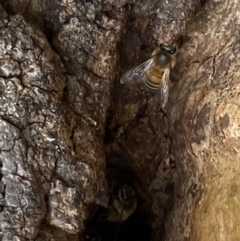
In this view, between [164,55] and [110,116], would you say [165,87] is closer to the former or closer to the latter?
[164,55]

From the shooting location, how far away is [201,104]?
195 cm

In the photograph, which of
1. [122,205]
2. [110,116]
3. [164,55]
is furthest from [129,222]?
[164,55]

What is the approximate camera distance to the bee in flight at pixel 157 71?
2025 mm

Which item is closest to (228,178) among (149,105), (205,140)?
(205,140)

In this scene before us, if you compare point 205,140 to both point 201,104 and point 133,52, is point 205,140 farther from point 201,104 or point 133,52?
point 133,52

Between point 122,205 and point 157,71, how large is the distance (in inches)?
23.2

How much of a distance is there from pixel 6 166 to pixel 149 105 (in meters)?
0.65

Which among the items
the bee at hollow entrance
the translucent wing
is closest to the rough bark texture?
the translucent wing

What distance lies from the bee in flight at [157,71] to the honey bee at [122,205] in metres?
0.44

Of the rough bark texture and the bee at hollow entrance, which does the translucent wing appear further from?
the bee at hollow entrance

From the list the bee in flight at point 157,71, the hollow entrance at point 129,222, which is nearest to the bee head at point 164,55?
the bee in flight at point 157,71

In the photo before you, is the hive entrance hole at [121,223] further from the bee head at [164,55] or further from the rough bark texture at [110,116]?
the bee head at [164,55]

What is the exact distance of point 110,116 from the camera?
216 centimetres

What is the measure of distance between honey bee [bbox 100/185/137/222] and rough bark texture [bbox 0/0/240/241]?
5.1 inches
